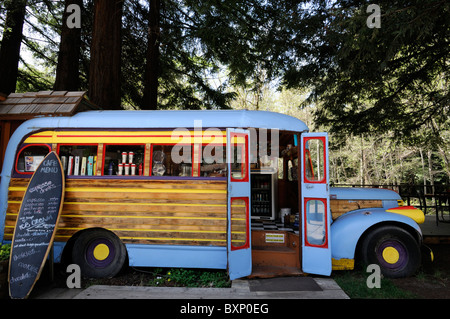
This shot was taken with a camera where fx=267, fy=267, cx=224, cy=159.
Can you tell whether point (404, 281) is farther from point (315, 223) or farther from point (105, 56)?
point (105, 56)

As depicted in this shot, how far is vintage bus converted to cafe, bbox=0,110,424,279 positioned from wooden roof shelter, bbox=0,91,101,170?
0.18m

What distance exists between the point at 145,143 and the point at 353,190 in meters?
4.18

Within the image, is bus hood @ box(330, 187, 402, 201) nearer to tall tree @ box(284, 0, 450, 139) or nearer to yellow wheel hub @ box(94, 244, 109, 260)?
tall tree @ box(284, 0, 450, 139)

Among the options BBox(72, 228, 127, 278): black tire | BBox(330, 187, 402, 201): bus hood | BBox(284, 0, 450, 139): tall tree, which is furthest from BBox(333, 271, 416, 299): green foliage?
BBox(284, 0, 450, 139): tall tree

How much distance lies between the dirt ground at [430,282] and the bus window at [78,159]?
5.65 metres

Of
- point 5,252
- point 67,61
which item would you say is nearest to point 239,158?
point 5,252

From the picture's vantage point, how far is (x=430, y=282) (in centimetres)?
459

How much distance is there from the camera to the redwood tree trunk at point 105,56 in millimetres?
6793

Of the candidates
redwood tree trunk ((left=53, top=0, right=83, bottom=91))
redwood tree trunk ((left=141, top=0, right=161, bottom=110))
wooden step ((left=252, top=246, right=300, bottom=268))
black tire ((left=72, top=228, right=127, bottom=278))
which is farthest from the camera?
redwood tree trunk ((left=141, top=0, right=161, bottom=110))

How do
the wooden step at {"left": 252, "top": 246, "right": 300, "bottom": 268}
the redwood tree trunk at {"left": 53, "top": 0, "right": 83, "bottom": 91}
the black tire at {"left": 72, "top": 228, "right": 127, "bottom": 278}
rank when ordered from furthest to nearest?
the redwood tree trunk at {"left": 53, "top": 0, "right": 83, "bottom": 91} < the wooden step at {"left": 252, "top": 246, "right": 300, "bottom": 268} < the black tire at {"left": 72, "top": 228, "right": 127, "bottom": 278}

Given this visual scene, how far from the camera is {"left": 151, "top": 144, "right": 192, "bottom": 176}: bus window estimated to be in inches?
187
